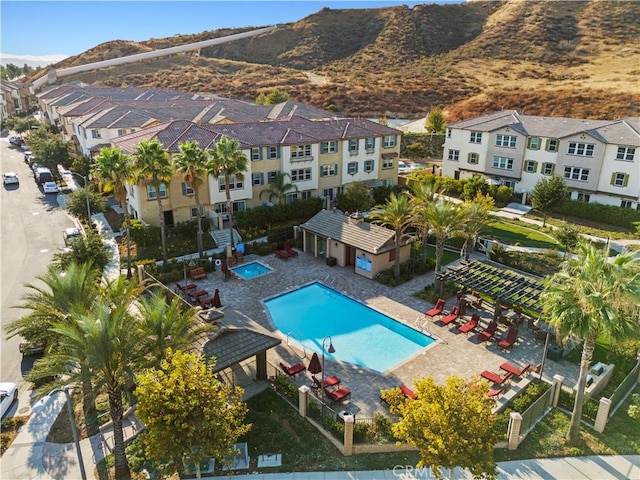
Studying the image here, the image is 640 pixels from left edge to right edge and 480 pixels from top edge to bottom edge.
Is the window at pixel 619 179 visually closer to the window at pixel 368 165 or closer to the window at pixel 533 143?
the window at pixel 533 143

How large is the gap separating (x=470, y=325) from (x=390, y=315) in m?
4.89

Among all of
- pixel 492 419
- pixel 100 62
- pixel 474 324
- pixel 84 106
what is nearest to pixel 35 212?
pixel 84 106

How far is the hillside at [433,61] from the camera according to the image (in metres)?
95.9

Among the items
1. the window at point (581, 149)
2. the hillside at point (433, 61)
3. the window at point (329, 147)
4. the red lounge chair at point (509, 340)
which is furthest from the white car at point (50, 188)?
the hillside at point (433, 61)

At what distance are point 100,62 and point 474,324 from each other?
16206cm

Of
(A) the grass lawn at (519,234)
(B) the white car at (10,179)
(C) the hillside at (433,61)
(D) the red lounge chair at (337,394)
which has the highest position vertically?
(C) the hillside at (433,61)

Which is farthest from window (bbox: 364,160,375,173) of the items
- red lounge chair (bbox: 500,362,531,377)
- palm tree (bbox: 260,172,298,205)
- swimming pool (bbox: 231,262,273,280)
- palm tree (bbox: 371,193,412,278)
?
red lounge chair (bbox: 500,362,531,377)

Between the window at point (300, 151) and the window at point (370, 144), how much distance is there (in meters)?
7.47

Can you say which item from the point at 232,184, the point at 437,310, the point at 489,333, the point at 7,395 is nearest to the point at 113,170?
the point at 232,184

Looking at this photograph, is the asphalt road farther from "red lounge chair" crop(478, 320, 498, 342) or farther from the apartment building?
the apartment building

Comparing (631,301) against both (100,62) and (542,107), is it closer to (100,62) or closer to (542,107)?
(542,107)

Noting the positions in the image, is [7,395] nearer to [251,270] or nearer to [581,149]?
[251,270]

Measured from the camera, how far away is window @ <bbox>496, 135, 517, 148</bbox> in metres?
52.2

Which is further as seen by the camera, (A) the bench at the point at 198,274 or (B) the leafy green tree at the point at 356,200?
(B) the leafy green tree at the point at 356,200
